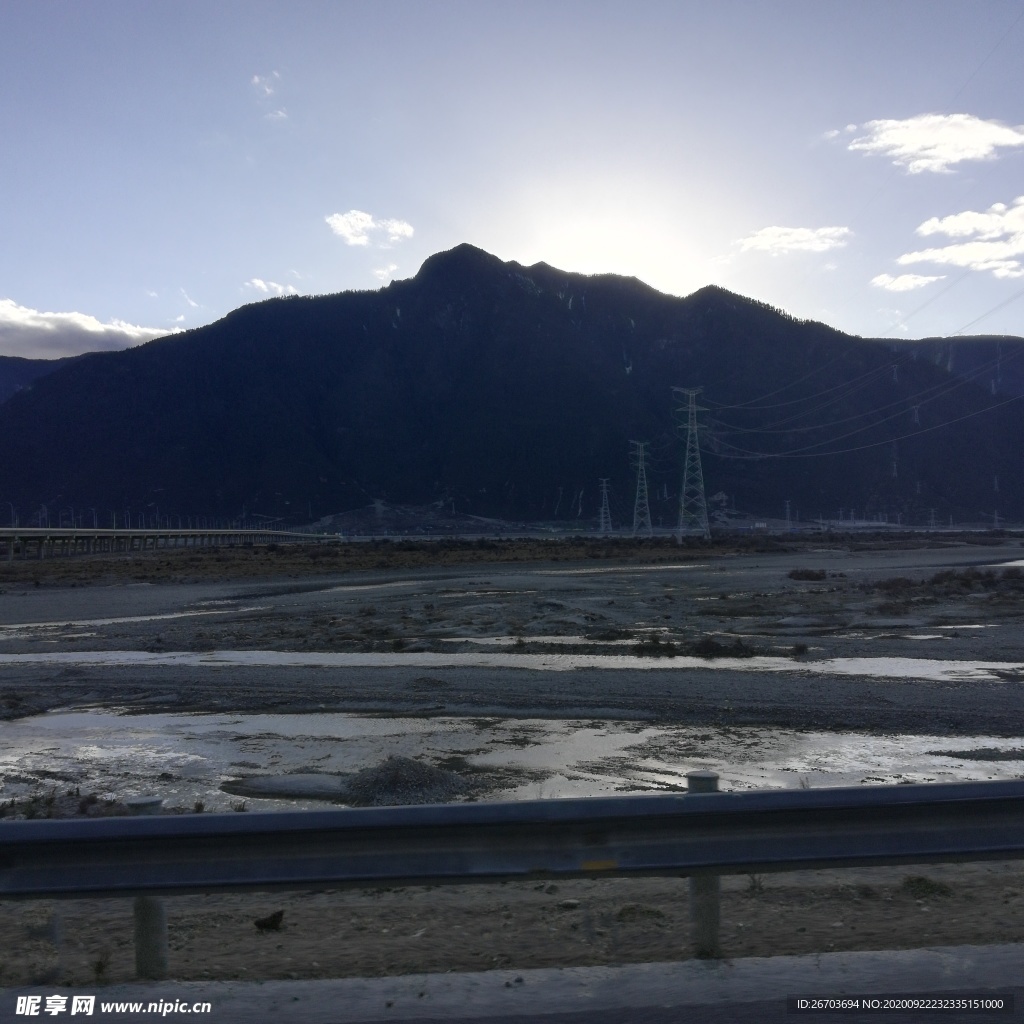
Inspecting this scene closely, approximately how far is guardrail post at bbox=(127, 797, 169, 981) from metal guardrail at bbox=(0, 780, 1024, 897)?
0.58ft

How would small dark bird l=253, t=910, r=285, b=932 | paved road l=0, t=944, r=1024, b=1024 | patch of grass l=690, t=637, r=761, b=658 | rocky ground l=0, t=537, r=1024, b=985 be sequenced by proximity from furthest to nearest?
patch of grass l=690, t=637, r=761, b=658 < small dark bird l=253, t=910, r=285, b=932 < rocky ground l=0, t=537, r=1024, b=985 < paved road l=0, t=944, r=1024, b=1024

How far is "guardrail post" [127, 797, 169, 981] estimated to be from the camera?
463 cm

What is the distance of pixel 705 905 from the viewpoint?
4.79 meters

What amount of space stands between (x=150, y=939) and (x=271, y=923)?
103 centimetres

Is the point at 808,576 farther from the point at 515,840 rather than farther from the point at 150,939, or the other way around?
the point at 150,939

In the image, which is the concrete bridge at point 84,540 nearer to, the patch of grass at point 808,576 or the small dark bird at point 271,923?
the patch of grass at point 808,576

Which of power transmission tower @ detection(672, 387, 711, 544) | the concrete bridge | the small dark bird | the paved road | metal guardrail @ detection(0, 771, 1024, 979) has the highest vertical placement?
power transmission tower @ detection(672, 387, 711, 544)

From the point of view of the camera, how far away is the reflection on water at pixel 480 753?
9250 millimetres

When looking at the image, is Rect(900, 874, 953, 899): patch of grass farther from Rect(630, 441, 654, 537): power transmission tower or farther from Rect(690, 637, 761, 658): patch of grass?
Rect(630, 441, 654, 537): power transmission tower

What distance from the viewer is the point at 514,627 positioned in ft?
80.3

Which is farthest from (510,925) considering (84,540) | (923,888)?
(84,540)

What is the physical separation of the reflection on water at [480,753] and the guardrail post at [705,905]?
12.7 feet

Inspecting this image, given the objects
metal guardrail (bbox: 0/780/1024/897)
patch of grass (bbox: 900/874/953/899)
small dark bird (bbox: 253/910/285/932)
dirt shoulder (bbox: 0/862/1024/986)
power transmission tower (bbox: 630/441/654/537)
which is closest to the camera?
metal guardrail (bbox: 0/780/1024/897)

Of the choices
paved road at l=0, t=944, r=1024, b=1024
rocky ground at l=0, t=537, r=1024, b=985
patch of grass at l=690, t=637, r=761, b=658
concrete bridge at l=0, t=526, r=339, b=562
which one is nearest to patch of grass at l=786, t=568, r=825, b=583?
rocky ground at l=0, t=537, r=1024, b=985
